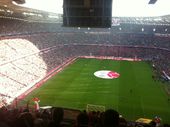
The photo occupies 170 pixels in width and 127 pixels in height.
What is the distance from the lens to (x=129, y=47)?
2532 inches

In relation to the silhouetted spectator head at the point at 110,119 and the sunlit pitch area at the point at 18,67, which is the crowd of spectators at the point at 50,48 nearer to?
the sunlit pitch area at the point at 18,67

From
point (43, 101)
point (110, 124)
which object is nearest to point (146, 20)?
point (43, 101)

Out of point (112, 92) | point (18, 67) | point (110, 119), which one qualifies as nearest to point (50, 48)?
point (18, 67)

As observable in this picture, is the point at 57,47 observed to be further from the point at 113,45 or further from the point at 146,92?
the point at 146,92

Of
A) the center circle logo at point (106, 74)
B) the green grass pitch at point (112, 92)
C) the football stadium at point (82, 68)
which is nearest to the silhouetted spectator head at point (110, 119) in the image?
the football stadium at point (82, 68)

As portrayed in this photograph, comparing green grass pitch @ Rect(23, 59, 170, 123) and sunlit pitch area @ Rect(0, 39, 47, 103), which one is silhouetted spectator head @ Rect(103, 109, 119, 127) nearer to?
green grass pitch @ Rect(23, 59, 170, 123)

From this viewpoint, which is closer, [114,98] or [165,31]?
[114,98]

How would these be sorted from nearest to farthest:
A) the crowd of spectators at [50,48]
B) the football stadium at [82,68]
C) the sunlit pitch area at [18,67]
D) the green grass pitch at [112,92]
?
the football stadium at [82,68] → the green grass pitch at [112,92] → the sunlit pitch area at [18,67] → the crowd of spectators at [50,48]

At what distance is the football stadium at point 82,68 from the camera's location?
9667mm

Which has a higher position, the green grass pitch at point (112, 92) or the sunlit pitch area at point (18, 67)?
the sunlit pitch area at point (18, 67)

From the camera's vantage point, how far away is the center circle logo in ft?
136

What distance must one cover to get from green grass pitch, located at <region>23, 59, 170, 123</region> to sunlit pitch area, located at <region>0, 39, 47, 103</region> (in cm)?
207

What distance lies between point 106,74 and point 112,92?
1006cm

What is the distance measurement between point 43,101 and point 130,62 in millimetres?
29516
